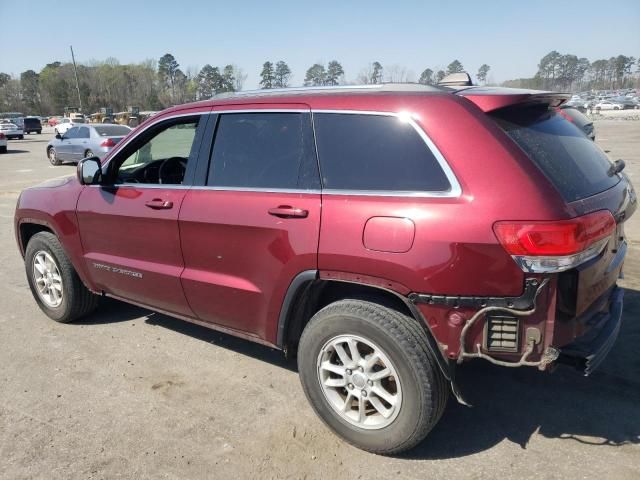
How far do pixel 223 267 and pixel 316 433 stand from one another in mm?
1141

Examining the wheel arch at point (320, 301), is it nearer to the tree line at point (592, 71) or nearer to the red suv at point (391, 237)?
the red suv at point (391, 237)

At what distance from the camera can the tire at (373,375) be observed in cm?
254

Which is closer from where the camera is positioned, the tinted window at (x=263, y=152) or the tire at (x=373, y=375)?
the tire at (x=373, y=375)

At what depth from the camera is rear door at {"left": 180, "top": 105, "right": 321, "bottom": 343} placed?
2867 millimetres

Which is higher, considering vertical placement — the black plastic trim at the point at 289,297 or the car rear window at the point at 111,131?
the car rear window at the point at 111,131

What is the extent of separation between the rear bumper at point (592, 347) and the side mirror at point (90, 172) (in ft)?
11.0

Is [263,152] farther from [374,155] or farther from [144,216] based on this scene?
[144,216]

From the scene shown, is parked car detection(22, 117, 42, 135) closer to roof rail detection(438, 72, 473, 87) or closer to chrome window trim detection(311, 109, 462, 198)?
roof rail detection(438, 72, 473, 87)

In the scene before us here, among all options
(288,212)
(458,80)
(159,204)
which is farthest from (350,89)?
(159,204)

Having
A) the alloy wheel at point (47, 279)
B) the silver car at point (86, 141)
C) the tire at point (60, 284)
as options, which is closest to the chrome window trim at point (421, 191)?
the tire at point (60, 284)

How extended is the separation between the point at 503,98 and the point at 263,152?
1.40 m

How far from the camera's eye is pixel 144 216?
11.8ft

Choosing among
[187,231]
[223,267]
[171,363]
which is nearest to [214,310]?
[223,267]

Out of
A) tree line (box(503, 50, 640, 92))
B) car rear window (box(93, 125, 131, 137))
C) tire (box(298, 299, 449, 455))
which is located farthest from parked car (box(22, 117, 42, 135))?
tree line (box(503, 50, 640, 92))
